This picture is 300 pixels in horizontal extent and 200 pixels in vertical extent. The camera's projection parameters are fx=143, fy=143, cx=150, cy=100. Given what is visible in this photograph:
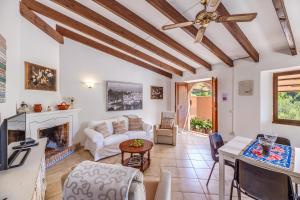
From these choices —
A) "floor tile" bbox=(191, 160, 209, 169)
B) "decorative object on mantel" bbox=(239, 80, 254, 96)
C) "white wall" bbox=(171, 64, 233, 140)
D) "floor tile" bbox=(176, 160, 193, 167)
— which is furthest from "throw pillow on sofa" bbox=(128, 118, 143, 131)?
"decorative object on mantel" bbox=(239, 80, 254, 96)

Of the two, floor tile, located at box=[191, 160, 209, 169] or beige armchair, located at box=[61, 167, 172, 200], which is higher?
beige armchair, located at box=[61, 167, 172, 200]

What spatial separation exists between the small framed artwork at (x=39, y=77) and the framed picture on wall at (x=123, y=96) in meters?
1.54

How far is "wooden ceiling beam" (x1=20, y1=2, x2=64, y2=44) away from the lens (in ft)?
7.97

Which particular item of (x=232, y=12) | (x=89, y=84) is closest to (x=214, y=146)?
(x=232, y=12)

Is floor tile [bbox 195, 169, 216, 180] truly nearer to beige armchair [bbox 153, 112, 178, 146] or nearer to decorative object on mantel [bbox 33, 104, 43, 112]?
beige armchair [bbox 153, 112, 178, 146]

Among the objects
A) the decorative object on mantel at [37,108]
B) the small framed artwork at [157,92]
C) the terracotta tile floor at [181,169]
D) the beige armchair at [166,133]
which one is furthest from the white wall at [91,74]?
the terracotta tile floor at [181,169]

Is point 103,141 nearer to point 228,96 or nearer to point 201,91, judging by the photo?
point 228,96

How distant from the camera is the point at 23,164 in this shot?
4.51ft

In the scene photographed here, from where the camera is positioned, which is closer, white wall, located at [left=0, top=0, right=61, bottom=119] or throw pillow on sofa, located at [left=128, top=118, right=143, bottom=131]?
white wall, located at [left=0, top=0, right=61, bottom=119]

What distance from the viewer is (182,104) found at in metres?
5.96

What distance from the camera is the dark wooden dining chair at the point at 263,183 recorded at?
4.01 feet

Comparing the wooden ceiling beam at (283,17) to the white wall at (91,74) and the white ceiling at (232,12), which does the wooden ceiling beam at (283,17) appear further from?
the white wall at (91,74)

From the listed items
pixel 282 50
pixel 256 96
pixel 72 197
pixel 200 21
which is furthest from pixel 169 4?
pixel 256 96

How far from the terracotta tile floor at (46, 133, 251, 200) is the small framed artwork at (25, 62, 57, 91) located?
5.41ft
